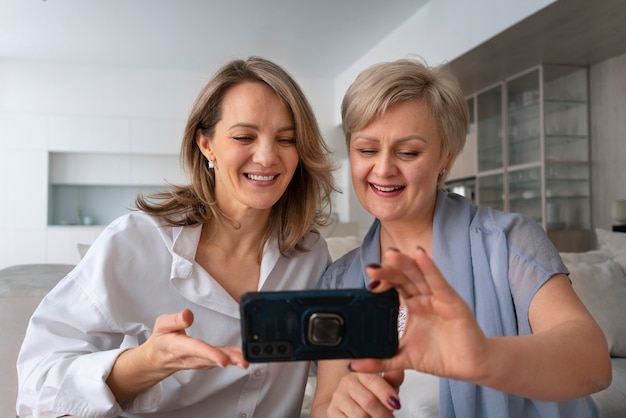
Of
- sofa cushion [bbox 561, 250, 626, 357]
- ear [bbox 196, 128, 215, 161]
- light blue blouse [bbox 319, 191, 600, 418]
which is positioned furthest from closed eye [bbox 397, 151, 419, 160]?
sofa cushion [bbox 561, 250, 626, 357]

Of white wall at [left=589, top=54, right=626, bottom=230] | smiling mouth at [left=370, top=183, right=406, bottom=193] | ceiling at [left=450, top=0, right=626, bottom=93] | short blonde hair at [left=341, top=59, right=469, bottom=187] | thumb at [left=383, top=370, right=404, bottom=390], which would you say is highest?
ceiling at [left=450, top=0, right=626, bottom=93]

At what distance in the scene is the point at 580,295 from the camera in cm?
236

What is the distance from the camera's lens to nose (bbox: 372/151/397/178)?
1.29 meters

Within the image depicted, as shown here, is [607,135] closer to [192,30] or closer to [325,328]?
[192,30]

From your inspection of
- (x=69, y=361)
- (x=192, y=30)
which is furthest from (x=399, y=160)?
(x=192, y=30)

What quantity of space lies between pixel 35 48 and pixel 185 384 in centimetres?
640

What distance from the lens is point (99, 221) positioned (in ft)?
25.2

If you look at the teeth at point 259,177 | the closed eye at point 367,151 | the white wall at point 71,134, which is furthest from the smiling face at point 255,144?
the white wall at point 71,134

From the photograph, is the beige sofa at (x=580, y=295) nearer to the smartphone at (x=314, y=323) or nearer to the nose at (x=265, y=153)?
the nose at (x=265, y=153)

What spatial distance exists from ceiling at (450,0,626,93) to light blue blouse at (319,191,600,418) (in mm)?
2878

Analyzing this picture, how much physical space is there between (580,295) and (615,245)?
16.4 inches

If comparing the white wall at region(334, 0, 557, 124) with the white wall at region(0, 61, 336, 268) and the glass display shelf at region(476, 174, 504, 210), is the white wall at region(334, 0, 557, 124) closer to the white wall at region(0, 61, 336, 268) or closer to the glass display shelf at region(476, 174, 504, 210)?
the glass display shelf at region(476, 174, 504, 210)

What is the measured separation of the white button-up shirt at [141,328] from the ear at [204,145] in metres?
0.18

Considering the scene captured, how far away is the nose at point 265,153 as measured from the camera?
4.28 feet
